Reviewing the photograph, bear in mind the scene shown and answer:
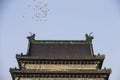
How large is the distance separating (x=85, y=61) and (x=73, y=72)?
2.33 metres

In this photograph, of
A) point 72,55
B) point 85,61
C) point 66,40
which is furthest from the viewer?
point 66,40

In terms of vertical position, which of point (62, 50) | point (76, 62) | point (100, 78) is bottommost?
point (100, 78)

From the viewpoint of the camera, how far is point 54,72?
26.4 meters

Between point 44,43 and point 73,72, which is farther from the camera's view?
point 44,43

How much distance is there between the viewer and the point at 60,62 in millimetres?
28047

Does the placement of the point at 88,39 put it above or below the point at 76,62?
above

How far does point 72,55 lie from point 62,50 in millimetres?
1415

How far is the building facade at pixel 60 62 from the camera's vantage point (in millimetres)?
26438

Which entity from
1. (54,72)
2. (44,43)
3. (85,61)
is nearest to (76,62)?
(85,61)

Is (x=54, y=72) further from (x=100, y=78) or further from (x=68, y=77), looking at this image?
(x=100, y=78)

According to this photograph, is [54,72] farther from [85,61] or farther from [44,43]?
[44,43]

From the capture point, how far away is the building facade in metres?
26.4

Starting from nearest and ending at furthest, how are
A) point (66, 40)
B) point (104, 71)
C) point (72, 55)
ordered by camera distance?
point (104, 71)
point (72, 55)
point (66, 40)

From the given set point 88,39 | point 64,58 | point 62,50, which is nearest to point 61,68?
point 64,58
